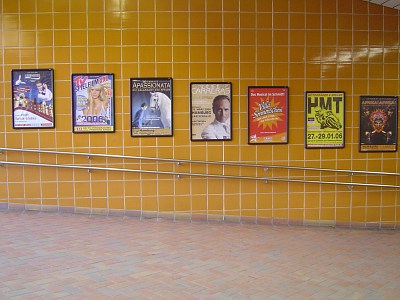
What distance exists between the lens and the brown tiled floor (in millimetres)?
4035

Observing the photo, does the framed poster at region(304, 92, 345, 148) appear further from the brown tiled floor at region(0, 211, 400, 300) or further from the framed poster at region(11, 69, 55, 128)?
the framed poster at region(11, 69, 55, 128)

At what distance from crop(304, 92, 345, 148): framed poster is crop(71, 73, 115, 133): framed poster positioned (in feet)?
10.6

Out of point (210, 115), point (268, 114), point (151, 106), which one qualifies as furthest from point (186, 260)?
point (268, 114)

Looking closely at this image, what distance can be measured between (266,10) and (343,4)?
1.28m

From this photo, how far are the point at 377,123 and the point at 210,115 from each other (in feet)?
9.20

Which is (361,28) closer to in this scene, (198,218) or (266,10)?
(266,10)

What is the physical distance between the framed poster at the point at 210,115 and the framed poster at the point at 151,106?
15.4 inches

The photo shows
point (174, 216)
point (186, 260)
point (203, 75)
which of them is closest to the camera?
point (186, 260)

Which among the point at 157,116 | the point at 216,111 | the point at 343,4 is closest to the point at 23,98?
the point at 157,116

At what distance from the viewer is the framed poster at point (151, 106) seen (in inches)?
266

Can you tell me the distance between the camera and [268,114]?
A: 683 cm

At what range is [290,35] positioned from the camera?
6.79 meters

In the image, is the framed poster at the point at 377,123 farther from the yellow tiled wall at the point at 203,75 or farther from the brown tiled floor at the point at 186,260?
the brown tiled floor at the point at 186,260

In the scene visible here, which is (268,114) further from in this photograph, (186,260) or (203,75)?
(186,260)
